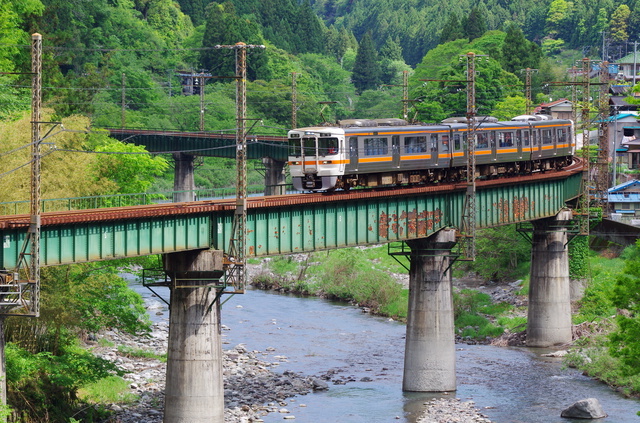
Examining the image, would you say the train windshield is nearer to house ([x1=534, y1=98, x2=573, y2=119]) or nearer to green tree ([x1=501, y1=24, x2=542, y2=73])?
house ([x1=534, y1=98, x2=573, y2=119])

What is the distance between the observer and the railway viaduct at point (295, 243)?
42.8m

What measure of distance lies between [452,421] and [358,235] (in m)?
9.83

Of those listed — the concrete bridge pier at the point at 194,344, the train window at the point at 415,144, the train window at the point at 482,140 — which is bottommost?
the concrete bridge pier at the point at 194,344

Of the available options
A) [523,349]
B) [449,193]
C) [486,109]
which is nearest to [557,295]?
[523,349]

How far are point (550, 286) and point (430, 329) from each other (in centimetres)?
1797

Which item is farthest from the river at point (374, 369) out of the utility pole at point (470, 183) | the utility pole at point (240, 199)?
the utility pole at point (240, 199)

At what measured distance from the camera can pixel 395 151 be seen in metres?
60.4

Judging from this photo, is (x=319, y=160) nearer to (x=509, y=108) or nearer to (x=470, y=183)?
(x=470, y=183)

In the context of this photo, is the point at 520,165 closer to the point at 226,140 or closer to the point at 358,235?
the point at 358,235

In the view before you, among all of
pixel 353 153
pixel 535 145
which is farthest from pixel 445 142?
pixel 535 145

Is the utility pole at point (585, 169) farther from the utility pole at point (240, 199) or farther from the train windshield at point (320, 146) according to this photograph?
the utility pole at point (240, 199)

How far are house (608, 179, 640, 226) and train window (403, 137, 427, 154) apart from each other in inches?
1507

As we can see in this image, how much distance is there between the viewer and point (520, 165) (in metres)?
73.6

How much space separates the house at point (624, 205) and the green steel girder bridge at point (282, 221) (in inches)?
967
